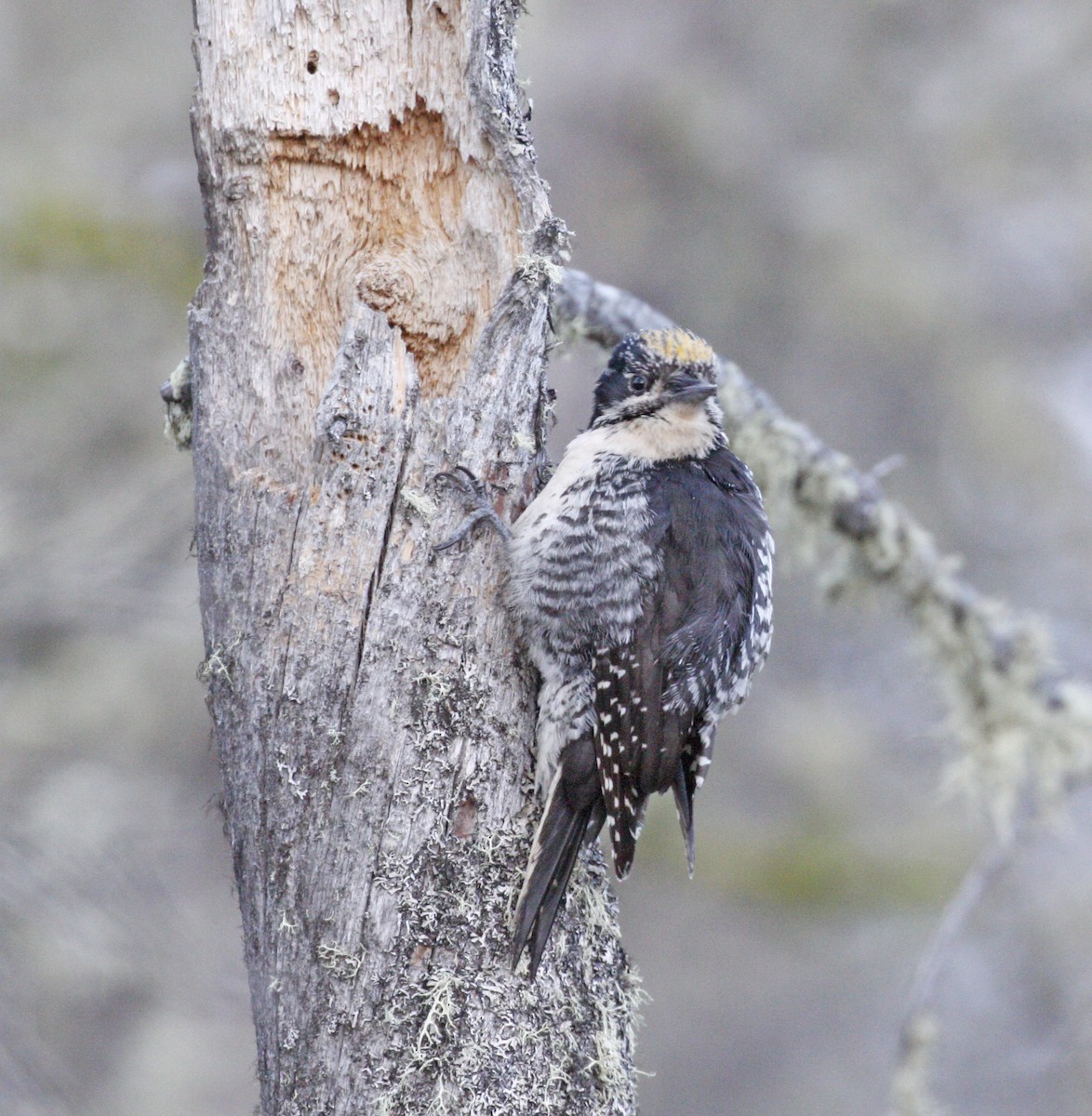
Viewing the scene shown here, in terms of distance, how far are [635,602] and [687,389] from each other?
0.48 metres

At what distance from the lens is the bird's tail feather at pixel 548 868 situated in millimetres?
2207

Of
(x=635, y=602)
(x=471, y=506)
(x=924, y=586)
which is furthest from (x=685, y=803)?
(x=924, y=586)

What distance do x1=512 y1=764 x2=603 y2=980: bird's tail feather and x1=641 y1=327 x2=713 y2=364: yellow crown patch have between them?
974mm

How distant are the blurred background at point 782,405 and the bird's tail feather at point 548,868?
2.06 meters

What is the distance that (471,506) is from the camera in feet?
7.72

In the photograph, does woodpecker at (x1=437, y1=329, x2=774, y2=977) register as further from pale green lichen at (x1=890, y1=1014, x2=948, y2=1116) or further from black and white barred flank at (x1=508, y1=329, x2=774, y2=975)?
pale green lichen at (x1=890, y1=1014, x2=948, y2=1116)

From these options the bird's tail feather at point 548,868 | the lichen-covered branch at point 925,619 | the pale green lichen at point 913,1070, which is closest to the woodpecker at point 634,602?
the bird's tail feather at point 548,868

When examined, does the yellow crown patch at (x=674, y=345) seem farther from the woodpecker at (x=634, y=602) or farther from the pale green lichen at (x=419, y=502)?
the pale green lichen at (x=419, y=502)

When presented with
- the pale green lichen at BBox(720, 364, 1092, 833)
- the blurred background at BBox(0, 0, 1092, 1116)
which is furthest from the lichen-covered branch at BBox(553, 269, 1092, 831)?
the blurred background at BBox(0, 0, 1092, 1116)

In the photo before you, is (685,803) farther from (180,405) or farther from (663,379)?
(180,405)

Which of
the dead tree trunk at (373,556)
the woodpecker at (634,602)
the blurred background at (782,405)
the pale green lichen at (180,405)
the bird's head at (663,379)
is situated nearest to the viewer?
the dead tree trunk at (373,556)

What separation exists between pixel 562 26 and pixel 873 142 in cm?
149

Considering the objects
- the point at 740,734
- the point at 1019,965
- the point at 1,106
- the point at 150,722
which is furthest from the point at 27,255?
the point at 1019,965

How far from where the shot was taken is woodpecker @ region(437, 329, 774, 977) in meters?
2.37
